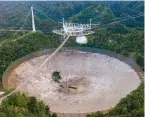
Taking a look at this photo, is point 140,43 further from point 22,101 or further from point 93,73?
point 22,101

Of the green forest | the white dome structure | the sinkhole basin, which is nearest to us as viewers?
the green forest

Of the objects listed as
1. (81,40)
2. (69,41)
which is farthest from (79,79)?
(69,41)

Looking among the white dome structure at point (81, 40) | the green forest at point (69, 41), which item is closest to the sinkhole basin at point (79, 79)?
the white dome structure at point (81, 40)

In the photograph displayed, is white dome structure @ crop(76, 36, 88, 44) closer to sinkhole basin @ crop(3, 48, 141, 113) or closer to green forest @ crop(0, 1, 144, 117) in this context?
sinkhole basin @ crop(3, 48, 141, 113)

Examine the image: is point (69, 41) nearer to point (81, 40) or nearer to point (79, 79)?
point (81, 40)

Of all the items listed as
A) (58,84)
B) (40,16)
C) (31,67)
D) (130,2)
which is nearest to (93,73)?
(58,84)

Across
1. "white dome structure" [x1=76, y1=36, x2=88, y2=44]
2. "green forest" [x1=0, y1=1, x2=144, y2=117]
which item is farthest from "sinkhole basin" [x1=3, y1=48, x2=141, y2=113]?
"green forest" [x1=0, y1=1, x2=144, y2=117]
